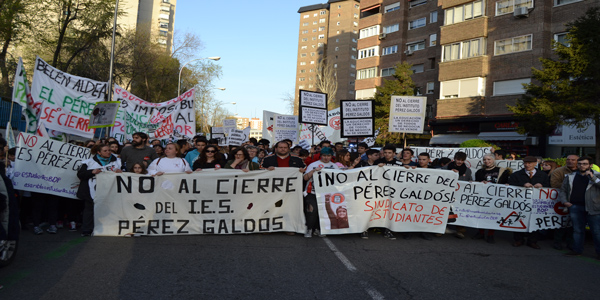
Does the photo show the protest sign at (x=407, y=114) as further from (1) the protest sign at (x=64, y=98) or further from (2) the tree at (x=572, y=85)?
(2) the tree at (x=572, y=85)

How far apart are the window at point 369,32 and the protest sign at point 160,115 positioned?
128ft

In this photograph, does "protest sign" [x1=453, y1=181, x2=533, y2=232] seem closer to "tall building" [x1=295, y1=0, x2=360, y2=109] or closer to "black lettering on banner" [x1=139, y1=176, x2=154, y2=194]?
"black lettering on banner" [x1=139, y1=176, x2=154, y2=194]

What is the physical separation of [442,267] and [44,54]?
121 feet

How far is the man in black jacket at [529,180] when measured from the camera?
8.68 meters

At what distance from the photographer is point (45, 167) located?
823 centimetres

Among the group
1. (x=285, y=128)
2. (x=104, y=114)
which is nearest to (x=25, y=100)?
(x=104, y=114)

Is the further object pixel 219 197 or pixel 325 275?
pixel 219 197

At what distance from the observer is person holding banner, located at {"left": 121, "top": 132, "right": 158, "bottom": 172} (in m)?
8.95

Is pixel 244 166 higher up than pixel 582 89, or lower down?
lower down

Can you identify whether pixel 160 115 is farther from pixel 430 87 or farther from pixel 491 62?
pixel 430 87

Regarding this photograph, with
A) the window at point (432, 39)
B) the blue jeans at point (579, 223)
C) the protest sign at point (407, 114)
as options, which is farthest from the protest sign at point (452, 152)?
the window at point (432, 39)

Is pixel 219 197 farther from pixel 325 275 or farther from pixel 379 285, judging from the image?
pixel 379 285

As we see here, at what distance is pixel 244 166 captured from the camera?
28.6ft

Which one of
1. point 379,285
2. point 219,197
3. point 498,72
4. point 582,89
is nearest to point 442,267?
point 379,285
